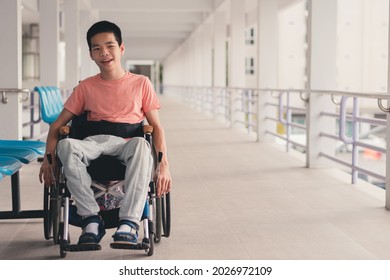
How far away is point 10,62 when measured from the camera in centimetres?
607

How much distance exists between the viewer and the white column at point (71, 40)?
12.0 m

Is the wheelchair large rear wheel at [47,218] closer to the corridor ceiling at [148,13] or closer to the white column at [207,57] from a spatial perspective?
the corridor ceiling at [148,13]

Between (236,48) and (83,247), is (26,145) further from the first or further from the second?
(236,48)

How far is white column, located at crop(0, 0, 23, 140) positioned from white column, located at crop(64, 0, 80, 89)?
5.99 m

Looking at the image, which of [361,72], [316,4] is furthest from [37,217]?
[361,72]

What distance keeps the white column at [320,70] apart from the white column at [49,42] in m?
4.67

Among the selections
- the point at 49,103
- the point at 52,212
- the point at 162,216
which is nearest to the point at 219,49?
the point at 49,103

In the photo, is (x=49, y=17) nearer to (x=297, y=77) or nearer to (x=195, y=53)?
(x=195, y=53)

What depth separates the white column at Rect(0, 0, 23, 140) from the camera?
6.01 metres

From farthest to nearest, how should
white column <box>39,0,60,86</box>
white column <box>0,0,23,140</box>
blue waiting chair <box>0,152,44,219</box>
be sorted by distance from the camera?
white column <box>39,0,60,86</box>, white column <box>0,0,23,140</box>, blue waiting chair <box>0,152,44,219</box>

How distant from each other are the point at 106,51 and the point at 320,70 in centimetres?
366

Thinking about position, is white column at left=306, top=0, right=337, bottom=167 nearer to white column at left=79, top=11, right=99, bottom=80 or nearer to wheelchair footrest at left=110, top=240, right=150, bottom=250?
wheelchair footrest at left=110, top=240, right=150, bottom=250

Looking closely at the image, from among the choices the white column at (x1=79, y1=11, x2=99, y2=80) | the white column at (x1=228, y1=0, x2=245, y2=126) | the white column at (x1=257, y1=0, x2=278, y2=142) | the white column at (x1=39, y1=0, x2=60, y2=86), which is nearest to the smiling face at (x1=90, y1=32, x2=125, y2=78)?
the white column at (x1=257, y1=0, x2=278, y2=142)

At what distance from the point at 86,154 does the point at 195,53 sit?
63.2 ft
